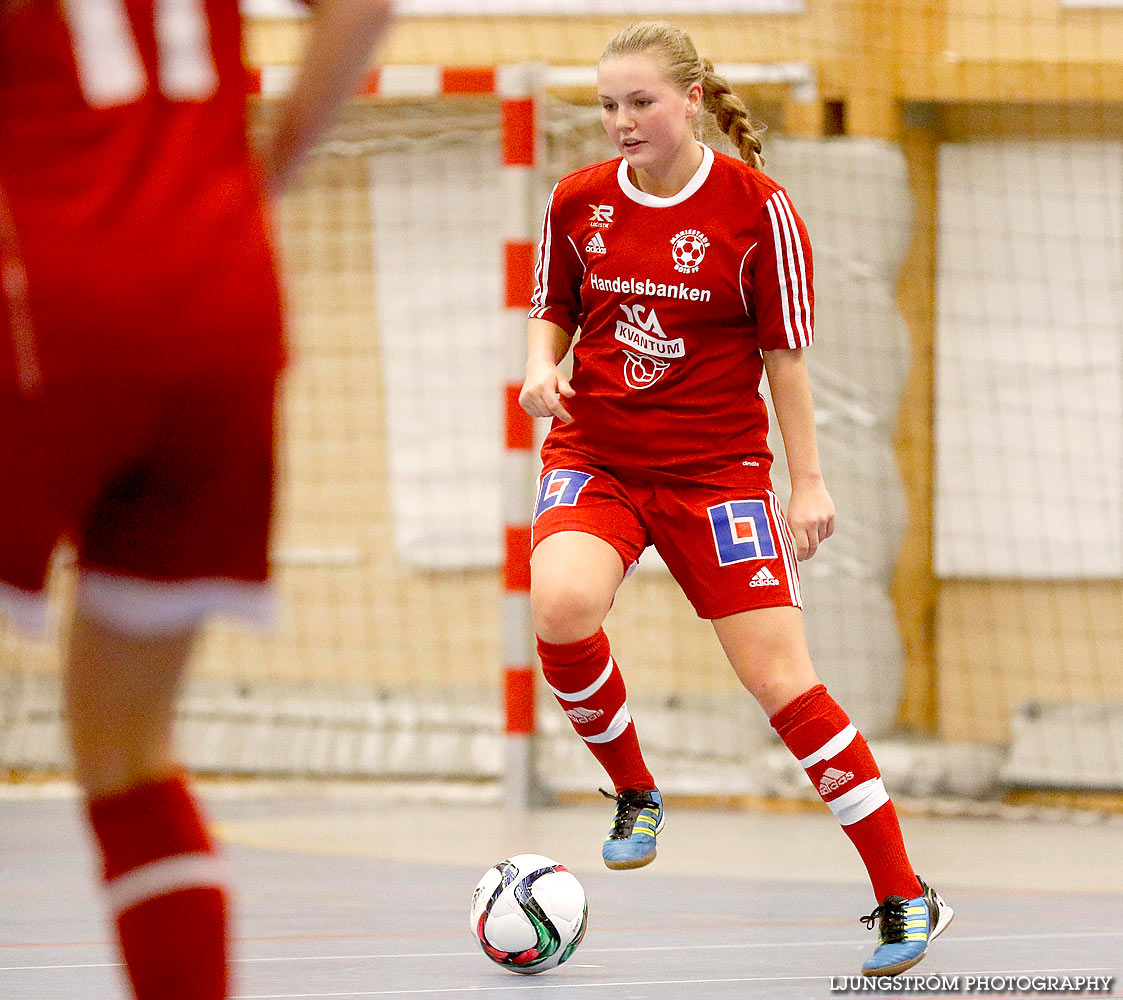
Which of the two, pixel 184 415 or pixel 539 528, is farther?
pixel 539 528

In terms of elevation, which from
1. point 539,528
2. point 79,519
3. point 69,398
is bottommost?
point 539,528

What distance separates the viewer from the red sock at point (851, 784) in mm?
3238

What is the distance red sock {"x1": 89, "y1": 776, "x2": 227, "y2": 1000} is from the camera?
1657mm

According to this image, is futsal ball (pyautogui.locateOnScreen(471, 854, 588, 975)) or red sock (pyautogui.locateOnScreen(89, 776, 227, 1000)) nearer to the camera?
red sock (pyautogui.locateOnScreen(89, 776, 227, 1000))

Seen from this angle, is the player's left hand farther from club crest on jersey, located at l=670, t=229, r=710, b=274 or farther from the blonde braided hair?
the blonde braided hair

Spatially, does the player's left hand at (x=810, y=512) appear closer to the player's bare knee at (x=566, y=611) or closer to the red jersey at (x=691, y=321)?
the red jersey at (x=691, y=321)

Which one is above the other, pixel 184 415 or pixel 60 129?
pixel 60 129

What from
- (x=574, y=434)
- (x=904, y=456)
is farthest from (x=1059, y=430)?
(x=574, y=434)

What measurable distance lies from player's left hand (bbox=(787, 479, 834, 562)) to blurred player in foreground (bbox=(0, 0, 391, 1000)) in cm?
190

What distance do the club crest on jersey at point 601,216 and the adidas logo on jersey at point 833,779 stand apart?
1.11 meters

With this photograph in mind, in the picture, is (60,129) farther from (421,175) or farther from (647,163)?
(421,175)

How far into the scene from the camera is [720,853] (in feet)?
17.1

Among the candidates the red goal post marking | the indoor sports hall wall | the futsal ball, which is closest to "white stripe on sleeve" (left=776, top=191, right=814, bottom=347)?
the futsal ball

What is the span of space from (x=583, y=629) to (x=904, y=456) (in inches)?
144
